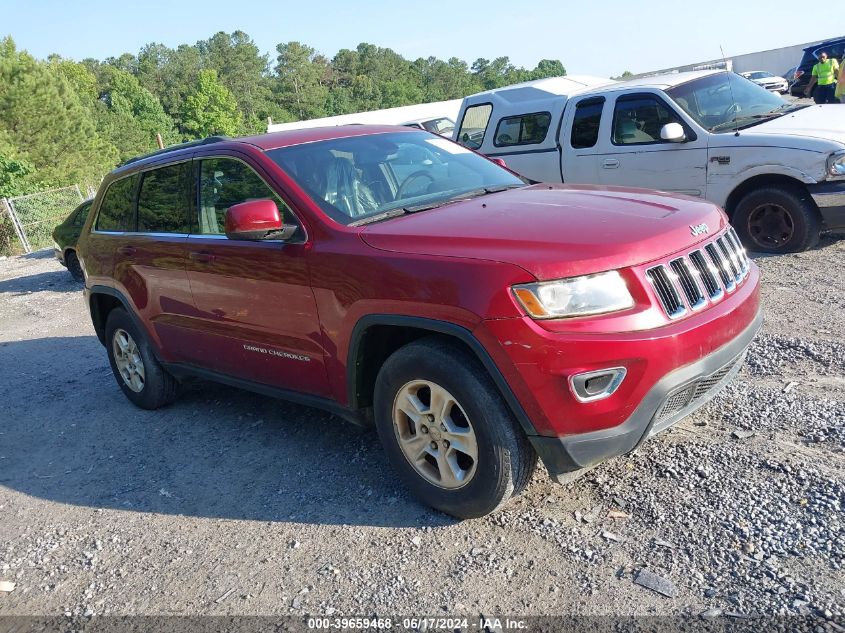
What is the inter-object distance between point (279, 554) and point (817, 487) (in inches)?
96.3

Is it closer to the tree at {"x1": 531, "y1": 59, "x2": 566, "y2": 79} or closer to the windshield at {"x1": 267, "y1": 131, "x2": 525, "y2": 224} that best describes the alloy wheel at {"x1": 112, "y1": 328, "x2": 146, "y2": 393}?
the windshield at {"x1": 267, "y1": 131, "x2": 525, "y2": 224}

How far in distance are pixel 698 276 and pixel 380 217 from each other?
5.08 ft

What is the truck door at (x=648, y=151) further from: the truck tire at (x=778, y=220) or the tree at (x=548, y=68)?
the tree at (x=548, y=68)

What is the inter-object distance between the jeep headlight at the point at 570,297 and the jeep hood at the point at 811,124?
511cm

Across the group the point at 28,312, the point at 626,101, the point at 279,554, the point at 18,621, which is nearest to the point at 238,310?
the point at 279,554

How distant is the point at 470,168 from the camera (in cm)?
449

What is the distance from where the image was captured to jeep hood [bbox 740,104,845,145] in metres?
6.83

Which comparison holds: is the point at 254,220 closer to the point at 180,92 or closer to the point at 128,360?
the point at 128,360

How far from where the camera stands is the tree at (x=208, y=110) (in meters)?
74.9

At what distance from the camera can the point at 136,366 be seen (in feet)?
18.3

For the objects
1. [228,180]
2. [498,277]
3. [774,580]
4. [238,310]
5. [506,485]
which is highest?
[228,180]

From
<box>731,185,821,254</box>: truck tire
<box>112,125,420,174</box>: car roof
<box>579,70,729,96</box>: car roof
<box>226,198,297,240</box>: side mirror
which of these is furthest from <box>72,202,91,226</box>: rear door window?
<box>731,185,821,254</box>: truck tire

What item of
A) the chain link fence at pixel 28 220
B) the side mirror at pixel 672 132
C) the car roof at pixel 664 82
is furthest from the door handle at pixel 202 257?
the chain link fence at pixel 28 220

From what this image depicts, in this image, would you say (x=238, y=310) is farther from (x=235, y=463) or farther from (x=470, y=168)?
(x=470, y=168)
